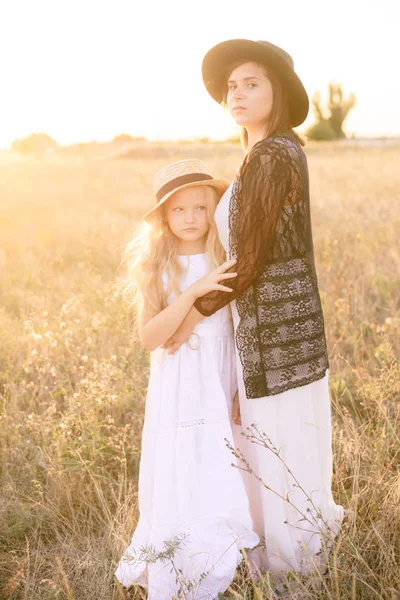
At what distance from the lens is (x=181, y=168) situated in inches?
97.9

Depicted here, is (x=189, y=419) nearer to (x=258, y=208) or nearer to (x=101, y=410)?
(x=258, y=208)

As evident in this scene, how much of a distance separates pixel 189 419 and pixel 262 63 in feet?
4.60

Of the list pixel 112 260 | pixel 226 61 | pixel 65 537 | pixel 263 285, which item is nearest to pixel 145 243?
pixel 263 285

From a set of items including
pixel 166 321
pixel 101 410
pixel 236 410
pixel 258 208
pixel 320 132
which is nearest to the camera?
pixel 258 208

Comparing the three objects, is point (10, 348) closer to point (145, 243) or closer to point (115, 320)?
point (115, 320)

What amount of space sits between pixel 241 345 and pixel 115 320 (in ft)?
7.75

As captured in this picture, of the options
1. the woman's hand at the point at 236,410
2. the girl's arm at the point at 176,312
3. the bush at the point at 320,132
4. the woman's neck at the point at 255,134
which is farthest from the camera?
the bush at the point at 320,132

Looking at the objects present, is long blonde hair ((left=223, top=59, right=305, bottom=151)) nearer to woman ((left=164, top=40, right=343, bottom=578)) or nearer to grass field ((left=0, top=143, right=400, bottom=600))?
woman ((left=164, top=40, right=343, bottom=578))

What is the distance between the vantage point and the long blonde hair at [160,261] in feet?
8.20

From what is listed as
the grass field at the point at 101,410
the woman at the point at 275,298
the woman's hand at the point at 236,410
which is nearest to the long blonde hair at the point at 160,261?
the woman at the point at 275,298

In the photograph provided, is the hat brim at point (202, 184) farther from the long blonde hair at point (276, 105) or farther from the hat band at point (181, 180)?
the long blonde hair at point (276, 105)

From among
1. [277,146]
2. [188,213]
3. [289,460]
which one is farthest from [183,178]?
[289,460]

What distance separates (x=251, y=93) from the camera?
7.63 ft

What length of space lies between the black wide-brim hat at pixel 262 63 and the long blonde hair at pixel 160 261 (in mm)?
451
